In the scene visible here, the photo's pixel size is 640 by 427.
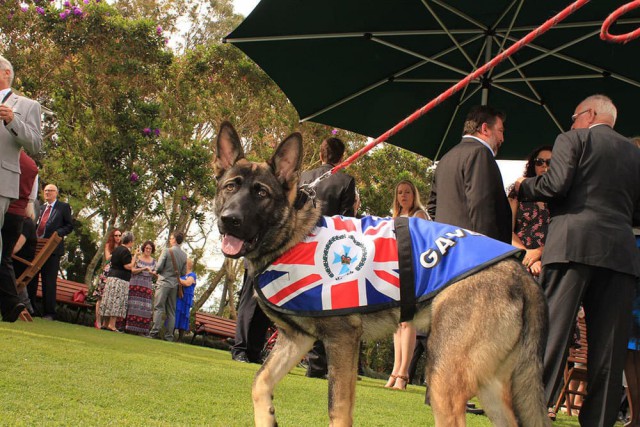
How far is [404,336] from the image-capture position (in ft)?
25.8

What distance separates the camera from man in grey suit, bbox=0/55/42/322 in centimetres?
632

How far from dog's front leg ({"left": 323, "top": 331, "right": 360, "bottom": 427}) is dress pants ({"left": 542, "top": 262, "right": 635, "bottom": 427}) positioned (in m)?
1.82

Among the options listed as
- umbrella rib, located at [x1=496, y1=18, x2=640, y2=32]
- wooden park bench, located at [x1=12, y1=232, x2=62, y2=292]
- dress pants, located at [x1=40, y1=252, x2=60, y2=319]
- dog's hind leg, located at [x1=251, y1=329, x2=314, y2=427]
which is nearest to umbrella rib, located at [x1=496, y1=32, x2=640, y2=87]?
umbrella rib, located at [x1=496, y1=18, x2=640, y2=32]

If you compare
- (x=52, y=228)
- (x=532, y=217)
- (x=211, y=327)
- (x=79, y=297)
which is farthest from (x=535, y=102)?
(x=211, y=327)

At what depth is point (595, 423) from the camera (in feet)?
15.0

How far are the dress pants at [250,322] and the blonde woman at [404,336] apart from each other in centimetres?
173

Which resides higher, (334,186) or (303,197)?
(334,186)

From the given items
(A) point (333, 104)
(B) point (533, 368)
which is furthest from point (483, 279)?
(A) point (333, 104)

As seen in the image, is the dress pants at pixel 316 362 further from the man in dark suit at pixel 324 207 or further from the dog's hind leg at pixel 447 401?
the dog's hind leg at pixel 447 401

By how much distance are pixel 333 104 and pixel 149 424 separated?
5.82 metres

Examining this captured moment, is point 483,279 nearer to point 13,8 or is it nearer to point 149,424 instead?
point 149,424

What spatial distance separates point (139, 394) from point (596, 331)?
336 centimetres

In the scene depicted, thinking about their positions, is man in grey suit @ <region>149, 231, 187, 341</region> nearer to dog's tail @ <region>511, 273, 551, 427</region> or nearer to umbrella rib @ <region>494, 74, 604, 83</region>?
umbrella rib @ <region>494, 74, 604, 83</region>

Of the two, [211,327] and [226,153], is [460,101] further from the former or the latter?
[211,327]
